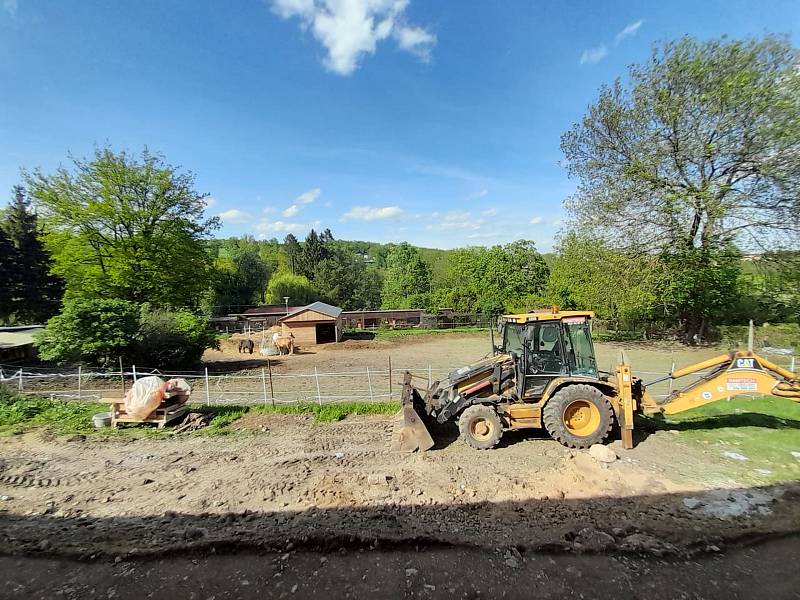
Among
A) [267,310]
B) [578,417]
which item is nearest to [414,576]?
[578,417]

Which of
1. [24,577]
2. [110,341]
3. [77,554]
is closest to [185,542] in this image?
[77,554]

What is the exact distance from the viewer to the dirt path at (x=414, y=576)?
375 cm

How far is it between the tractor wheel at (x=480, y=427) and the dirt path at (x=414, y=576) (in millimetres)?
2944

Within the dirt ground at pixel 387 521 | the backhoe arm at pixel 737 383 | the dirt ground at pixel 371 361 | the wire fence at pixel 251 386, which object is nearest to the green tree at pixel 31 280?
the dirt ground at pixel 371 361

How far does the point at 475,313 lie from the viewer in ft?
132

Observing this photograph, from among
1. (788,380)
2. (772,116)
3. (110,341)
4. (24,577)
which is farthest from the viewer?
(772,116)

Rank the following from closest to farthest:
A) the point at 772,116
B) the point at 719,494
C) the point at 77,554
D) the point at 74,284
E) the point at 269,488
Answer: the point at 77,554, the point at 719,494, the point at 269,488, the point at 772,116, the point at 74,284

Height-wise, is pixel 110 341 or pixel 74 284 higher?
pixel 74 284

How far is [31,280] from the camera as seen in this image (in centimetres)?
2770

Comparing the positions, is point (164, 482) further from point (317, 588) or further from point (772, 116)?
point (772, 116)

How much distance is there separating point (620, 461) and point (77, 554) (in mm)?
7796

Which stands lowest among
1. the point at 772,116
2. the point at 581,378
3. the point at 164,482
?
the point at 164,482

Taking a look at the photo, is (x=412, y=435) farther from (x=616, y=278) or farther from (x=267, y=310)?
(x=267, y=310)

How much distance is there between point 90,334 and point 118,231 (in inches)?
428
